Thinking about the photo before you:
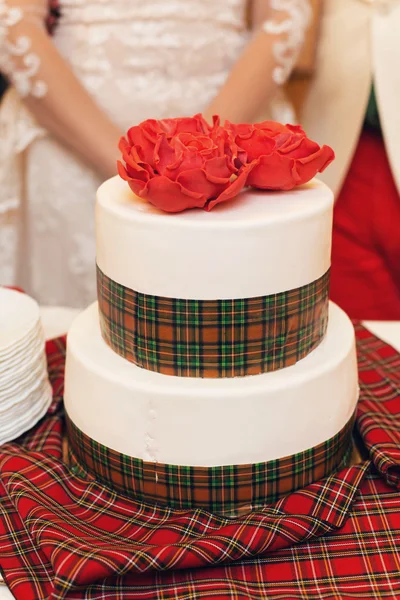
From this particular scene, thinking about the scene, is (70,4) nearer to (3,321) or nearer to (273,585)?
(3,321)

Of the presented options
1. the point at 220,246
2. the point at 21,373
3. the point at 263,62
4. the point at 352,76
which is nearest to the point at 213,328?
the point at 220,246

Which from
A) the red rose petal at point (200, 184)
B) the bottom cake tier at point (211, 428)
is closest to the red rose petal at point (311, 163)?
the red rose petal at point (200, 184)

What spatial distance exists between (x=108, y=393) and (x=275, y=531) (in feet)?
0.91

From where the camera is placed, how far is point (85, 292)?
196 centimetres

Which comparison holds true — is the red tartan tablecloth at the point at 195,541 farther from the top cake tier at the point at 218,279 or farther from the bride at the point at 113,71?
the bride at the point at 113,71

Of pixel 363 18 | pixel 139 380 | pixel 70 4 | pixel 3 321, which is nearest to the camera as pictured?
pixel 139 380

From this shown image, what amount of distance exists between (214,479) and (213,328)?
7.9 inches

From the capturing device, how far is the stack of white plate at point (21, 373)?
1010 mm

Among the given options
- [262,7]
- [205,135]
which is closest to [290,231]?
[205,135]

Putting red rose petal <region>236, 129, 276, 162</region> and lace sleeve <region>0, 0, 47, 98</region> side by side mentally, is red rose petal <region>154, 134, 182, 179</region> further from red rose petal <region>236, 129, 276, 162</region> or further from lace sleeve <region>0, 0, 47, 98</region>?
lace sleeve <region>0, 0, 47, 98</region>

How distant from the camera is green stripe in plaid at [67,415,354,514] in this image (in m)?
0.91

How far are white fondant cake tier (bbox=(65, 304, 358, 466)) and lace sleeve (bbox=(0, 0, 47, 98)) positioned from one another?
93cm

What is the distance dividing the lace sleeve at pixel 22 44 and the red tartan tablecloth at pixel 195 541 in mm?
984

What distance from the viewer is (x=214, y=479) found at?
2.98 feet
